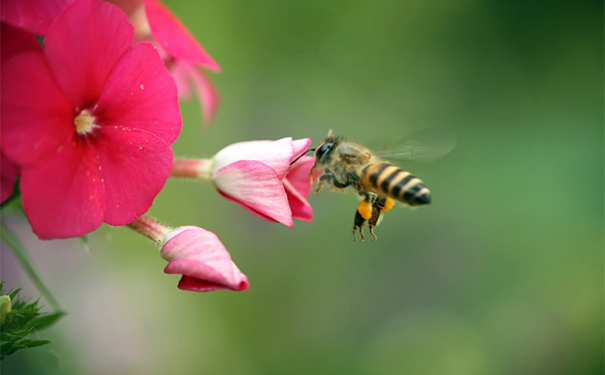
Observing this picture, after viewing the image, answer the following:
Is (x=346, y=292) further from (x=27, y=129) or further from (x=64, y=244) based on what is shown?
(x=27, y=129)

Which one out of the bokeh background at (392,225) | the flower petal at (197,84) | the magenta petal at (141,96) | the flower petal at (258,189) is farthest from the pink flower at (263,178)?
the bokeh background at (392,225)

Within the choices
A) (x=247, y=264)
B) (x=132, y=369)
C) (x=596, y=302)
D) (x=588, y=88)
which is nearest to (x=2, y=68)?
(x=132, y=369)

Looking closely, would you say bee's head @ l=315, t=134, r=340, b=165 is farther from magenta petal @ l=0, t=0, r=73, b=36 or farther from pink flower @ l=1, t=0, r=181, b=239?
magenta petal @ l=0, t=0, r=73, b=36

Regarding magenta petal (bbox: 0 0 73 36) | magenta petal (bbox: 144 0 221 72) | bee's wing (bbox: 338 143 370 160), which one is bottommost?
magenta petal (bbox: 0 0 73 36)

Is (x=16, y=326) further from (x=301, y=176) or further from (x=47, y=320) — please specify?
(x=301, y=176)

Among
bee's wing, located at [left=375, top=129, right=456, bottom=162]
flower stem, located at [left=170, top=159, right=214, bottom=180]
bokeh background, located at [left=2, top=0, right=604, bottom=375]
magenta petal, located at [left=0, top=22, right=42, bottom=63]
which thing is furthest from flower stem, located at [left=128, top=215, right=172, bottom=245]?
bokeh background, located at [left=2, top=0, right=604, bottom=375]
